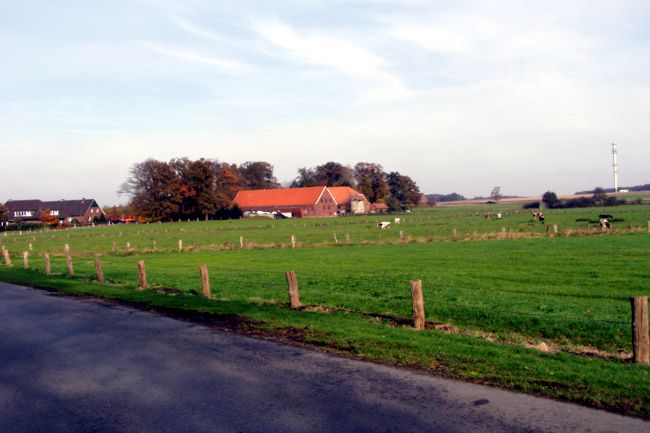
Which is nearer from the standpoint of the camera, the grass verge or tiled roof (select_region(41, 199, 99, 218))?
the grass verge

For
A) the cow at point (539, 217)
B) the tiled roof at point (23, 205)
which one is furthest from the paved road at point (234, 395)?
the tiled roof at point (23, 205)

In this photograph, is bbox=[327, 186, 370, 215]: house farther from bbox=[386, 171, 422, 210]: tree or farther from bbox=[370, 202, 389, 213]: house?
bbox=[386, 171, 422, 210]: tree

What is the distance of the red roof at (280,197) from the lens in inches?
5231

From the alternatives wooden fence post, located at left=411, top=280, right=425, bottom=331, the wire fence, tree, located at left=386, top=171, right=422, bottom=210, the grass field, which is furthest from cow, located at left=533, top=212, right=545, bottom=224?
tree, located at left=386, top=171, right=422, bottom=210

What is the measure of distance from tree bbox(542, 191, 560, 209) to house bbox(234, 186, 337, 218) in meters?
42.2

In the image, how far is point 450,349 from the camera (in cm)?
1069

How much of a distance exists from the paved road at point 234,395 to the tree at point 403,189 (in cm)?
14406

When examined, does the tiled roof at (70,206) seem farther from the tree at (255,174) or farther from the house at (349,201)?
the house at (349,201)

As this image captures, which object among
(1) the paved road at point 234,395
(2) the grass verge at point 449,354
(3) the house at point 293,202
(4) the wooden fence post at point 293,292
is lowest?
(2) the grass verge at point 449,354

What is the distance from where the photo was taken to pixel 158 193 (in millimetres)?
122438

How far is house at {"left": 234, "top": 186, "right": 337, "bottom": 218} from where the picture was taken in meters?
131

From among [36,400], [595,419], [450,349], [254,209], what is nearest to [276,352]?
[450,349]

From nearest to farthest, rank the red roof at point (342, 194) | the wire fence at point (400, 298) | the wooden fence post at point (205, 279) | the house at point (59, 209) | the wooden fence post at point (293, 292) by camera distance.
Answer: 1. the wire fence at point (400, 298)
2. the wooden fence post at point (293, 292)
3. the wooden fence post at point (205, 279)
4. the red roof at point (342, 194)
5. the house at point (59, 209)

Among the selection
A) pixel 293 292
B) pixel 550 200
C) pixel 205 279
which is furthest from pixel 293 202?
pixel 293 292
